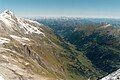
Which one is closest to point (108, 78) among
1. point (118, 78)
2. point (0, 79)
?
point (118, 78)

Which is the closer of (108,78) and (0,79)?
(108,78)

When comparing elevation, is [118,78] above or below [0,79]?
above

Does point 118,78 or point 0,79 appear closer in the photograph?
point 118,78

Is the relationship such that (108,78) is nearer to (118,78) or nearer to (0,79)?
(118,78)

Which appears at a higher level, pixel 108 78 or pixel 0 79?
pixel 108 78
